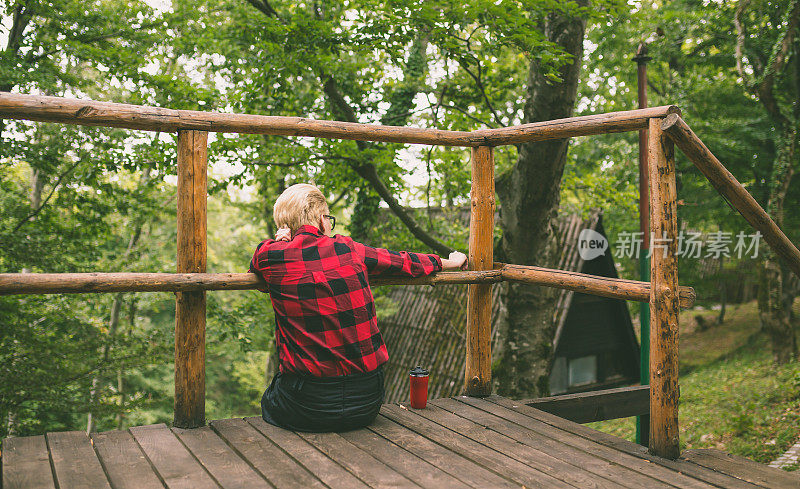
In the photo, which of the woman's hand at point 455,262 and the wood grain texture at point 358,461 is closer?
the wood grain texture at point 358,461

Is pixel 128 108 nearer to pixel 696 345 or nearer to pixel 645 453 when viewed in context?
pixel 645 453

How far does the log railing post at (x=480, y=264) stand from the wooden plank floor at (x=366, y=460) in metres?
0.60

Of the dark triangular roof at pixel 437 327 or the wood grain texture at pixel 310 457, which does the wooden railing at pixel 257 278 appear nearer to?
the wood grain texture at pixel 310 457

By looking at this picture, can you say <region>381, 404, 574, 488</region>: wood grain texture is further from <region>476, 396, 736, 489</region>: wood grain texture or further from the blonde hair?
the blonde hair

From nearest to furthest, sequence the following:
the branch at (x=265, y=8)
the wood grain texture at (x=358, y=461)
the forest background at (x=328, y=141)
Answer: the wood grain texture at (x=358, y=461), the forest background at (x=328, y=141), the branch at (x=265, y=8)

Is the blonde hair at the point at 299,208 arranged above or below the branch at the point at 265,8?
below

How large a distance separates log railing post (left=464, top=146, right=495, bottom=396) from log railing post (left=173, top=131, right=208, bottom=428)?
5.09ft

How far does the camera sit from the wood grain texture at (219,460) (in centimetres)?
222

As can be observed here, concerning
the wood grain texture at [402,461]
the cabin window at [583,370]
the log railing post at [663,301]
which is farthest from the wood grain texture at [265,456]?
the cabin window at [583,370]

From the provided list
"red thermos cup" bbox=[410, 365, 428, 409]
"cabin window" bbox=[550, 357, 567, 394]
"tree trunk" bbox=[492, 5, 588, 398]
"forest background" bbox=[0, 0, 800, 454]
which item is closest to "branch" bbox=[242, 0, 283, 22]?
"forest background" bbox=[0, 0, 800, 454]

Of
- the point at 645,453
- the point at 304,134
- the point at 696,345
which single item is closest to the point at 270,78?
the point at 304,134

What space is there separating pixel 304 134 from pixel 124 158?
4803mm

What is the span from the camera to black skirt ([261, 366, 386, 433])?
2.76 metres

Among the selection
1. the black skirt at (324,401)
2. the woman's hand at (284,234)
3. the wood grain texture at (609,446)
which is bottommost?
the wood grain texture at (609,446)
